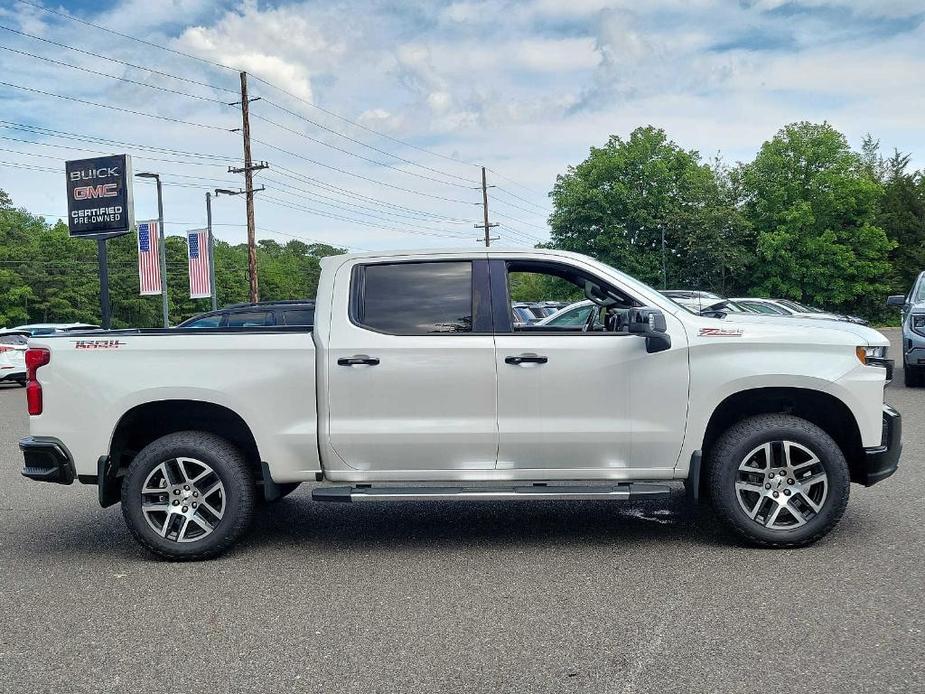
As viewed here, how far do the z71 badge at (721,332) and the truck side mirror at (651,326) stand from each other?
26 cm

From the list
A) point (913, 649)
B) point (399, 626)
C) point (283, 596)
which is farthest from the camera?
point (283, 596)

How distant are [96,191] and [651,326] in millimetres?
28298

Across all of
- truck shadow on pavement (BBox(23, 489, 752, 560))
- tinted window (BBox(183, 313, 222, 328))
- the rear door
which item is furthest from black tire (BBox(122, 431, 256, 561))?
tinted window (BBox(183, 313, 222, 328))

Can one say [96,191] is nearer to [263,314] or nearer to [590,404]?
[263,314]

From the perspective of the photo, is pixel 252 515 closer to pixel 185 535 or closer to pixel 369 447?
pixel 185 535

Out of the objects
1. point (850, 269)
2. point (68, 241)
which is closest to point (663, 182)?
point (850, 269)

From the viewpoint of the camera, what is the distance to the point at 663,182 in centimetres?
6475

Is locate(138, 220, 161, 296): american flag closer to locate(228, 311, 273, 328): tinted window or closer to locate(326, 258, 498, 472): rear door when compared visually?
locate(228, 311, 273, 328): tinted window

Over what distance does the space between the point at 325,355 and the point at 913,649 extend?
353cm

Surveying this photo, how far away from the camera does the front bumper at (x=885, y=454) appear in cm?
560

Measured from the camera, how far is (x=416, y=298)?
5.77 m

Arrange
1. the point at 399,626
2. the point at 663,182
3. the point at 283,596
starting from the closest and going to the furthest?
the point at 399,626, the point at 283,596, the point at 663,182

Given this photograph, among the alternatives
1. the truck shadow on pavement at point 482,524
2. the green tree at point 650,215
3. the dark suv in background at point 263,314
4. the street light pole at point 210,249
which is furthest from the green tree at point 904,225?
the truck shadow on pavement at point 482,524

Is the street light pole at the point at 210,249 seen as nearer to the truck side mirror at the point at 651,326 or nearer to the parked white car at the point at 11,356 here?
the parked white car at the point at 11,356
